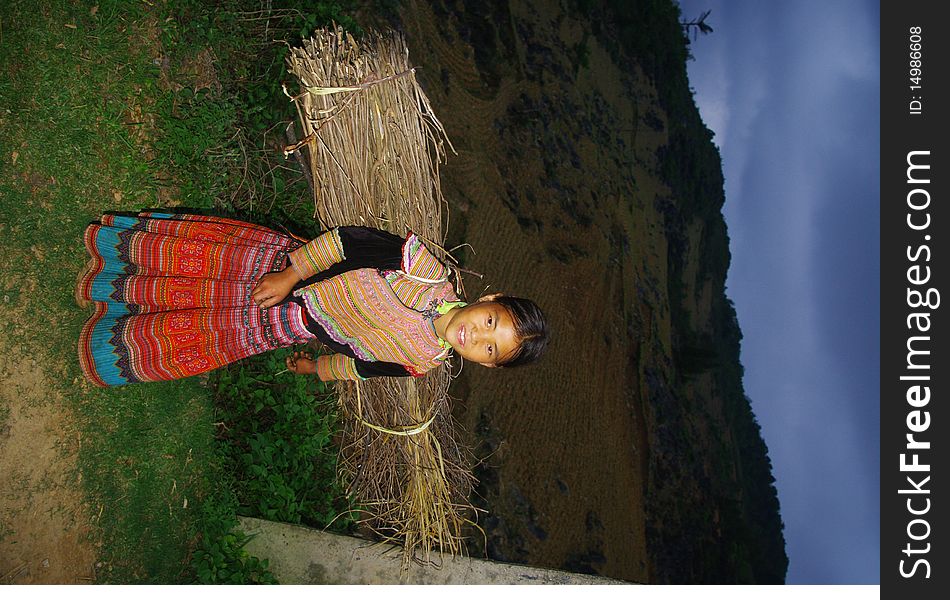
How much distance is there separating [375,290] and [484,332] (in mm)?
383

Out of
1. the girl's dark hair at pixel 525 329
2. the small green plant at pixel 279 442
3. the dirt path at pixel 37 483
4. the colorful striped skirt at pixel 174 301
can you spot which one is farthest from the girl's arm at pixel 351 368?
the dirt path at pixel 37 483

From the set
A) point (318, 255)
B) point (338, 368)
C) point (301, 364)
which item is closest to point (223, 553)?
point (301, 364)

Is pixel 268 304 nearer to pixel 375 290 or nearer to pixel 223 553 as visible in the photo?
pixel 375 290

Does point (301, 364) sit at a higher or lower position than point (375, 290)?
lower

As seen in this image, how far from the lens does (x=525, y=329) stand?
1771 millimetres

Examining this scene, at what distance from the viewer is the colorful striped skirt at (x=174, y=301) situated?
2.05m

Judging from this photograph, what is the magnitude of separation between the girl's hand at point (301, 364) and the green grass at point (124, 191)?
15.5 inches

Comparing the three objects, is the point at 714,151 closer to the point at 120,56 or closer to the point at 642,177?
the point at 642,177

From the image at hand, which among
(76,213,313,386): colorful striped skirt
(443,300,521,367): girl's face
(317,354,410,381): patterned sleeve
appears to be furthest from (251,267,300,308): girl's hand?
(443,300,521,367): girl's face

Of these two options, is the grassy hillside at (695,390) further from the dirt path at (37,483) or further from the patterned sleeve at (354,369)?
the dirt path at (37,483)

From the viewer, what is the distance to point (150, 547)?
2.44 metres

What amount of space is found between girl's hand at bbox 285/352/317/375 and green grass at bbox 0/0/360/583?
0.39 metres

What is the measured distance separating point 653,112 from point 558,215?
537cm

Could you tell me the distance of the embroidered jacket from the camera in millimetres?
1845
